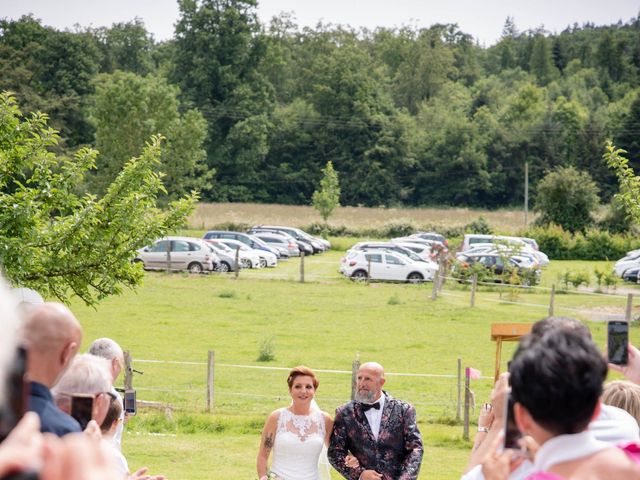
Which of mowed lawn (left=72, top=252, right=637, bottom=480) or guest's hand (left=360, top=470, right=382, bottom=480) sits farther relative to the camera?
mowed lawn (left=72, top=252, right=637, bottom=480)

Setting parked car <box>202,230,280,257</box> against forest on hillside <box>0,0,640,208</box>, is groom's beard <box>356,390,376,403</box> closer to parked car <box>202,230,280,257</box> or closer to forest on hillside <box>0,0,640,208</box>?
parked car <box>202,230,280,257</box>

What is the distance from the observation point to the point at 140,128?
59688 mm

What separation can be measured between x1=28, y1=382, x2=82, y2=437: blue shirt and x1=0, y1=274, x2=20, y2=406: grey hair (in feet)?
5.39

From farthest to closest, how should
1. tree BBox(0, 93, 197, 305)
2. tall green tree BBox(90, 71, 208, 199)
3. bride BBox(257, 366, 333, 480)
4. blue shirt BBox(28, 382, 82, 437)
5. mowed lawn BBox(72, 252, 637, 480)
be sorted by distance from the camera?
tall green tree BBox(90, 71, 208, 199) < mowed lawn BBox(72, 252, 637, 480) < tree BBox(0, 93, 197, 305) < bride BBox(257, 366, 333, 480) < blue shirt BBox(28, 382, 82, 437)

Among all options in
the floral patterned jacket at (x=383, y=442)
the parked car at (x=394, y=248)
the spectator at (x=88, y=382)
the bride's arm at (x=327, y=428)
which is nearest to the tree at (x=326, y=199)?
the parked car at (x=394, y=248)

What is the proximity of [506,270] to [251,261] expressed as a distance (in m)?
12.0

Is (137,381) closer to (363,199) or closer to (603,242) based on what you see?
(603,242)

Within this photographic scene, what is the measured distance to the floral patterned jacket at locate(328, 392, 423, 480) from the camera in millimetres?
8195

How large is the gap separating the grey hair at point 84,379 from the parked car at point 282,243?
48780 millimetres

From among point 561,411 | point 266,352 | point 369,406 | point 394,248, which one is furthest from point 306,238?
point 561,411

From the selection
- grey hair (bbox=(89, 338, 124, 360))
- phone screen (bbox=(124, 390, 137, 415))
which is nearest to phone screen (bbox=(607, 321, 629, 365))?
grey hair (bbox=(89, 338, 124, 360))

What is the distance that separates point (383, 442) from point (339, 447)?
35cm

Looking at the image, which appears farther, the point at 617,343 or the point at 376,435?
the point at 376,435

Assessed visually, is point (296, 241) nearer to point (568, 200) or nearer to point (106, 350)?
point (568, 200)
